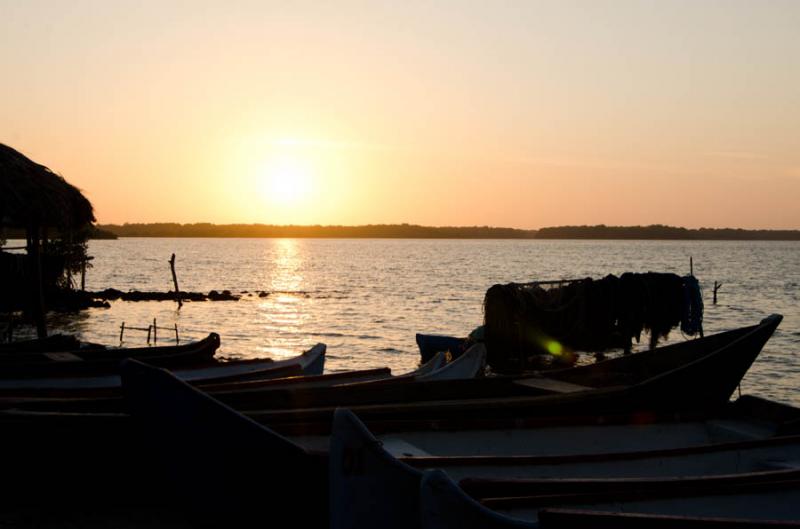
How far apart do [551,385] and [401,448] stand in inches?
129

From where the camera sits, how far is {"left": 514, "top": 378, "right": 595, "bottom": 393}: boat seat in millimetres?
9180

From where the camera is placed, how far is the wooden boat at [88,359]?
10.9 metres

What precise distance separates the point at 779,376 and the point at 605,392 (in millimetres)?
18041

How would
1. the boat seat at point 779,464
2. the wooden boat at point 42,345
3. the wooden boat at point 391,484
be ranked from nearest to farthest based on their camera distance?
the wooden boat at point 391,484, the boat seat at point 779,464, the wooden boat at point 42,345

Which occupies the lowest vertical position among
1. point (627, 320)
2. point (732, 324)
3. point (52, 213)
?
point (732, 324)

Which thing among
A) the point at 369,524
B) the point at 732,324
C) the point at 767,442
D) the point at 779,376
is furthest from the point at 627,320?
the point at 732,324

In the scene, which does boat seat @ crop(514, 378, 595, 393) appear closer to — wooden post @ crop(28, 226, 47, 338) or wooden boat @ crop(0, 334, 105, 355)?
wooden boat @ crop(0, 334, 105, 355)

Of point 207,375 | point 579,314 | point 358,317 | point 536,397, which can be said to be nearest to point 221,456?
point 536,397

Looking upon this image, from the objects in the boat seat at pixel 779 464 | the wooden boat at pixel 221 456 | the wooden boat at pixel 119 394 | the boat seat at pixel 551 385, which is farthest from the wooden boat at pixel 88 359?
the boat seat at pixel 779 464

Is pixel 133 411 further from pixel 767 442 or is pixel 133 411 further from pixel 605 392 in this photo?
pixel 767 442

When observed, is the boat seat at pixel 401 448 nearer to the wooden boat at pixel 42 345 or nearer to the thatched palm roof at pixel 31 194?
the wooden boat at pixel 42 345

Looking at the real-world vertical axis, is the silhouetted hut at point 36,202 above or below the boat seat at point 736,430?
above

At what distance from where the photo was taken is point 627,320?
18891 millimetres

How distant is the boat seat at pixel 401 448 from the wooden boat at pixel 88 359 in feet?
19.0
